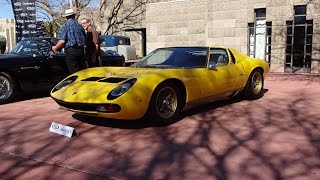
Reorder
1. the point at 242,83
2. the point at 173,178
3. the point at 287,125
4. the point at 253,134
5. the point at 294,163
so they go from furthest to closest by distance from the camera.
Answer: the point at 242,83
the point at 287,125
the point at 253,134
the point at 294,163
the point at 173,178

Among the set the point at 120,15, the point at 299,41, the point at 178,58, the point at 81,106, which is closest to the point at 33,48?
the point at 178,58

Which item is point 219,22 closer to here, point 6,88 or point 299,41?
point 299,41

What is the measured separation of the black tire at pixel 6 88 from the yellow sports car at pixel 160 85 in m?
2.16

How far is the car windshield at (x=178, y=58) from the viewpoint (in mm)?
6202

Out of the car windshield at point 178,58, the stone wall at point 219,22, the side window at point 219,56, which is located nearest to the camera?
the car windshield at point 178,58

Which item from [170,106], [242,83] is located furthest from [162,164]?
[242,83]

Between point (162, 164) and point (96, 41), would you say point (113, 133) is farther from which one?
point (96, 41)

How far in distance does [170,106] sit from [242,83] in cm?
197

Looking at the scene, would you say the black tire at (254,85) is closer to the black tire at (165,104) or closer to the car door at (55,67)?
the black tire at (165,104)

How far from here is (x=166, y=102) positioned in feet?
18.2

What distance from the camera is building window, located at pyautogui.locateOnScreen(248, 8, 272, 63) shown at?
14.0 metres

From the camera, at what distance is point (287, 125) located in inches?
214

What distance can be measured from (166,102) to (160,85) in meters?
0.32

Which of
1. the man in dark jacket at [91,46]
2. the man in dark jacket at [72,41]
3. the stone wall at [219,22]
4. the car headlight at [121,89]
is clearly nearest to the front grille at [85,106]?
the car headlight at [121,89]
